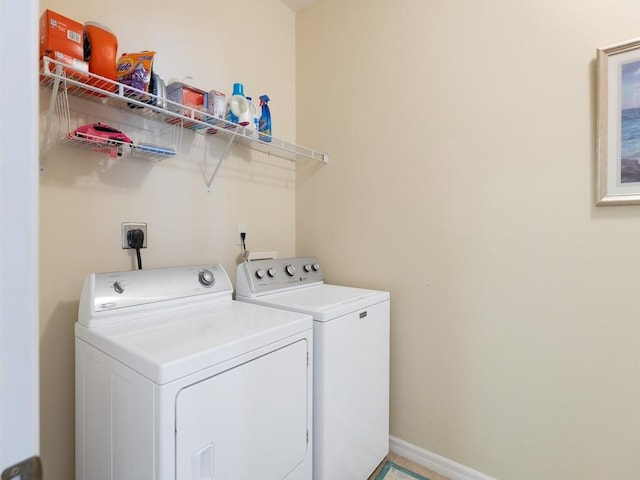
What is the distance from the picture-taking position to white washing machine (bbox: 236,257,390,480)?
132 centimetres

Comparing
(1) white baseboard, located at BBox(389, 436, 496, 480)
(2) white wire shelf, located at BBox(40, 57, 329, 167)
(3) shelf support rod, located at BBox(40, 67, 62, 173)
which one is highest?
(2) white wire shelf, located at BBox(40, 57, 329, 167)

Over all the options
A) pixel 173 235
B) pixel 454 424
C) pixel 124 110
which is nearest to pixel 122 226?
pixel 173 235

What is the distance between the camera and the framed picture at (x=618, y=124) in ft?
4.12

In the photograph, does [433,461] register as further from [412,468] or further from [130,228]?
[130,228]

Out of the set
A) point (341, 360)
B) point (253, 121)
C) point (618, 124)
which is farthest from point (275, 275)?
point (618, 124)

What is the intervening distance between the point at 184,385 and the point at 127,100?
3.32ft

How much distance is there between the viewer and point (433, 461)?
173cm

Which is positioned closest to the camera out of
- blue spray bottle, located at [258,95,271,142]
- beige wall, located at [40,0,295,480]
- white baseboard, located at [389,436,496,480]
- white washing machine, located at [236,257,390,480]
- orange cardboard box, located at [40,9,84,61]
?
orange cardboard box, located at [40,9,84,61]

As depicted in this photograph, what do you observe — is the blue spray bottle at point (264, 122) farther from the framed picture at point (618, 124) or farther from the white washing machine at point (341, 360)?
the framed picture at point (618, 124)

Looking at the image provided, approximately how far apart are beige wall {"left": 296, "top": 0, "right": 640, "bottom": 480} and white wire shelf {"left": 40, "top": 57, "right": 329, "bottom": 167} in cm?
80

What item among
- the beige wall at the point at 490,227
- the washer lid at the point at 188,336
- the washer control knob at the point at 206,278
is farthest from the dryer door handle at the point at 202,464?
the beige wall at the point at 490,227

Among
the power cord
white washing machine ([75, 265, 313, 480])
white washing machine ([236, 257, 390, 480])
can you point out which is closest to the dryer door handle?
white washing machine ([75, 265, 313, 480])

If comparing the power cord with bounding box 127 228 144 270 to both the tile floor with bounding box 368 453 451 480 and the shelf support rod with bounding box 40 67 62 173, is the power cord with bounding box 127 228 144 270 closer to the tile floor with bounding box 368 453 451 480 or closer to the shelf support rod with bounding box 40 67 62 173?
the shelf support rod with bounding box 40 67 62 173

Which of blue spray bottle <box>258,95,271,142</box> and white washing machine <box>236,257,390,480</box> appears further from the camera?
blue spray bottle <box>258,95,271,142</box>
